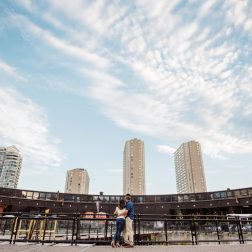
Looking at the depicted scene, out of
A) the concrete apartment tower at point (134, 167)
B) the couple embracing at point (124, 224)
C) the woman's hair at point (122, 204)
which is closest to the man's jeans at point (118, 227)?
the couple embracing at point (124, 224)

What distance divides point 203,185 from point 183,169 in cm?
2209

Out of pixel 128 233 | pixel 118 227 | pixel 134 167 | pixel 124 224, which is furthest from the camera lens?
pixel 134 167

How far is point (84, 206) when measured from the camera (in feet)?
152

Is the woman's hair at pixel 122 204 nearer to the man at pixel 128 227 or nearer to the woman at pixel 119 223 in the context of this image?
the woman at pixel 119 223

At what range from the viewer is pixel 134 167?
140 m

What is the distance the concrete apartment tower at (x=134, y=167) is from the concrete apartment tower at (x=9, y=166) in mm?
69870

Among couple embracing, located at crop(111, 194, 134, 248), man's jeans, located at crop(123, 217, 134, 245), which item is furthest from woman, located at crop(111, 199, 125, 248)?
man's jeans, located at crop(123, 217, 134, 245)

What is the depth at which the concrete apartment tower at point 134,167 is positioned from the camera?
457 ft

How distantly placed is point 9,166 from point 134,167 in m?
78.3

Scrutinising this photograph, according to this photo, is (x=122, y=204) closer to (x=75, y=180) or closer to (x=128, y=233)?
(x=128, y=233)

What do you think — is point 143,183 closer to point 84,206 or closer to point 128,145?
point 128,145

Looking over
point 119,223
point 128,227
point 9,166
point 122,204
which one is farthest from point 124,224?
point 9,166

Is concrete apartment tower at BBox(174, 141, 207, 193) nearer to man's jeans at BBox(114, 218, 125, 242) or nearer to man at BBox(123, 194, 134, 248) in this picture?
man at BBox(123, 194, 134, 248)

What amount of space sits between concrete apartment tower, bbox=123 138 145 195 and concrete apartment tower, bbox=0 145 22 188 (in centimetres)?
6987
